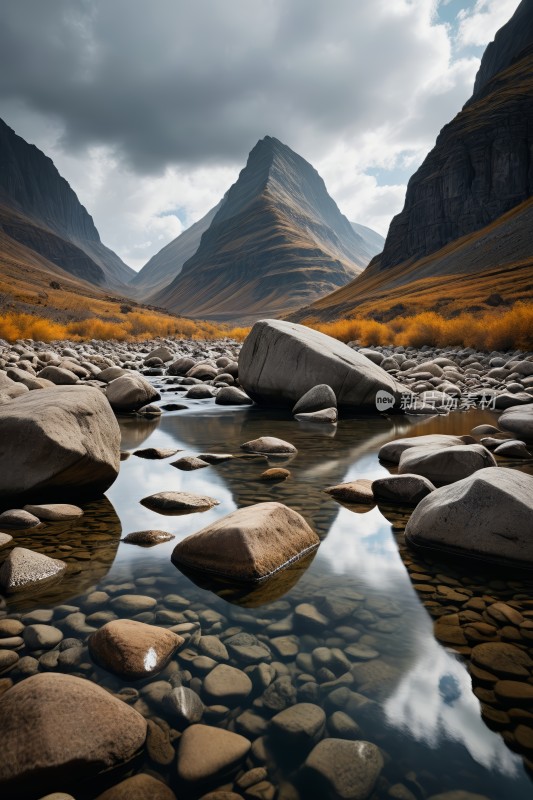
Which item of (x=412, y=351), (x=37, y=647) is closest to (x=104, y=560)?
(x=37, y=647)

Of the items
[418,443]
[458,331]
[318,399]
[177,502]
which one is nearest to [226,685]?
[177,502]

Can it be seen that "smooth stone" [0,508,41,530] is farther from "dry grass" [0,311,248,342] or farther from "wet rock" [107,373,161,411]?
"dry grass" [0,311,248,342]

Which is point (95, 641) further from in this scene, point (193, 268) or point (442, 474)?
point (193, 268)

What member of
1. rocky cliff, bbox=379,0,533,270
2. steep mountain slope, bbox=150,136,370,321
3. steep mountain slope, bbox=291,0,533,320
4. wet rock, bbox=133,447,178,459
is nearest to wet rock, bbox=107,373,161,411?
wet rock, bbox=133,447,178,459

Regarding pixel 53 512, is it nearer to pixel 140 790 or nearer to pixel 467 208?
pixel 140 790

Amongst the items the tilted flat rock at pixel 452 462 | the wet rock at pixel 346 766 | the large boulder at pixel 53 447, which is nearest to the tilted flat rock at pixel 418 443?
the tilted flat rock at pixel 452 462

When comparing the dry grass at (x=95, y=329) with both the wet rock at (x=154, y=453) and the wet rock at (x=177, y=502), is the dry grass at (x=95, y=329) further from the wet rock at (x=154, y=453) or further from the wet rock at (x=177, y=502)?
the wet rock at (x=177, y=502)

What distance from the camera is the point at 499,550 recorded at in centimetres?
280

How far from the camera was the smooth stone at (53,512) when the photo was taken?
3457 millimetres

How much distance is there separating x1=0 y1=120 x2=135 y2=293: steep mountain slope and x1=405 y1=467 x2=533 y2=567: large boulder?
12609cm

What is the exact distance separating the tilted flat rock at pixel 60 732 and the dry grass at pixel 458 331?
49.1 ft

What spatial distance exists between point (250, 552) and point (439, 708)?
1.14 meters

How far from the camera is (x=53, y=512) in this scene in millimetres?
3475

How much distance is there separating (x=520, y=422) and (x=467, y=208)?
183ft
